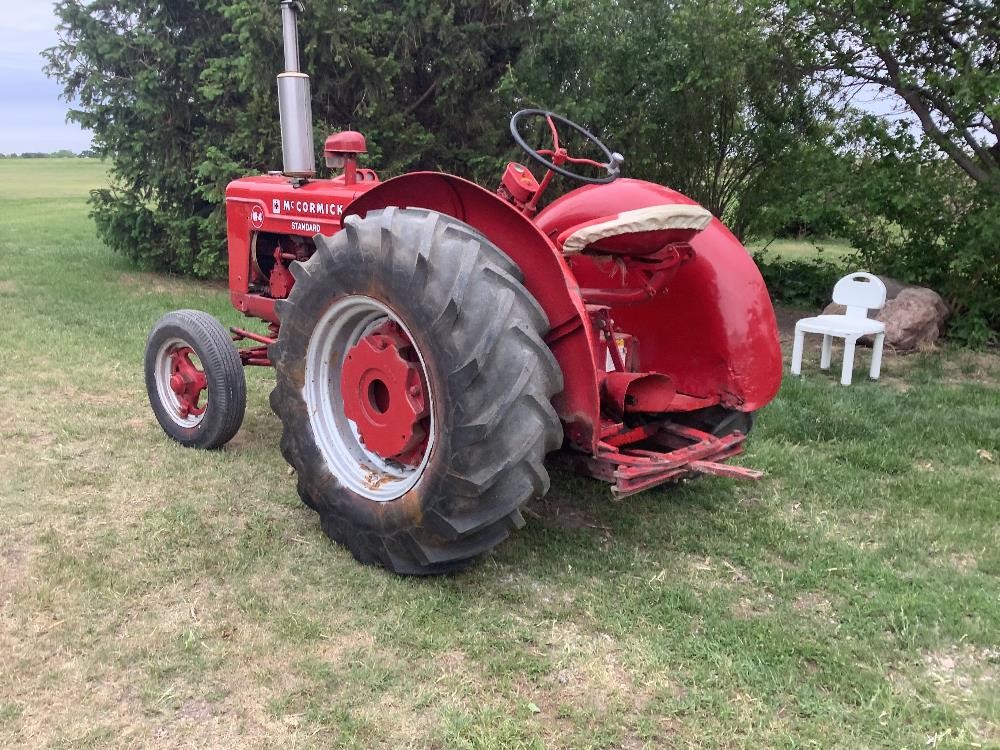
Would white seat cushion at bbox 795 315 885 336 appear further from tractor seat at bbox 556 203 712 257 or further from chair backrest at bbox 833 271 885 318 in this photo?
tractor seat at bbox 556 203 712 257

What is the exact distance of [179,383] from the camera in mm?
3910

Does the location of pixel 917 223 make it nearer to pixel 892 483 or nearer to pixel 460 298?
pixel 892 483

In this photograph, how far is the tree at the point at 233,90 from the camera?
7.30 m

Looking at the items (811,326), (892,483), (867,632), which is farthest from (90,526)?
(811,326)

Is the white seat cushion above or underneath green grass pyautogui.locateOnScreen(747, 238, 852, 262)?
underneath

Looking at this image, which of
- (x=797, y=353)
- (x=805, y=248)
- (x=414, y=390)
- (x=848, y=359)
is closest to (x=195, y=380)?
(x=414, y=390)

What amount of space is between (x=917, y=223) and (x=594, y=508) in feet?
A: 16.3

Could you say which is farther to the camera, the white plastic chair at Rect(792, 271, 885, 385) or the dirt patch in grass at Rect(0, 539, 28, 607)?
the white plastic chair at Rect(792, 271, 885, 385)

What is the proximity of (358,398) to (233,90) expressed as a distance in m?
6.14

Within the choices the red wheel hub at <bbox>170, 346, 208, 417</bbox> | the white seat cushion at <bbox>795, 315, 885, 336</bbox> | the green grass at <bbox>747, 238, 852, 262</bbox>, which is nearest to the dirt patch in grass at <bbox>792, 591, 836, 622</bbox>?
the red wheel hub at <bbox>170, 346, 208, 417</bbox>

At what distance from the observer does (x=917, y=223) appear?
6887 mm

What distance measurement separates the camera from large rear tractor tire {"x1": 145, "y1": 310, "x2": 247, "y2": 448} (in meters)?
3.71

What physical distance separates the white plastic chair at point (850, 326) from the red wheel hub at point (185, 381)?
3.85 metres

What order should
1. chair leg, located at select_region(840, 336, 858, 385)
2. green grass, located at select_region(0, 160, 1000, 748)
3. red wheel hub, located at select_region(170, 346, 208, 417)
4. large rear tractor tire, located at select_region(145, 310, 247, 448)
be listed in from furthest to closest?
chair leg, located at select_region(840, 336, 858, 385) < red wheel hub, located at select_region(170, 346, 208, 417) < large rear tractor tire, located at select_region(145, 310, 247, 448) < green grass, located at select_region(0, 160, 1000, 748)
